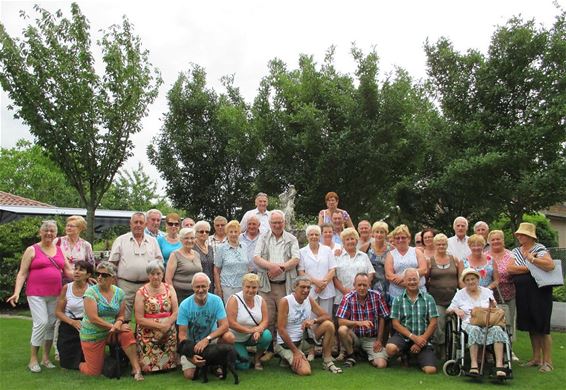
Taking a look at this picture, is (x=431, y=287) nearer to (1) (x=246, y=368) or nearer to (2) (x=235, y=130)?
(1) (x=246, y=368)

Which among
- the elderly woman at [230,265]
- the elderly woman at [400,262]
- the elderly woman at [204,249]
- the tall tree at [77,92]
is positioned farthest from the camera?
the tall tree at [77,92]

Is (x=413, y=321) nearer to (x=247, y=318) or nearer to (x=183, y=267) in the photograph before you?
(x=247, y=318)

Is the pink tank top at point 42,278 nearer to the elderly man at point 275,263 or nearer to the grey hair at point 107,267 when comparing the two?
the grey hair at point 107,267

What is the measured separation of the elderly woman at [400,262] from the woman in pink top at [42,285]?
402 centimetres

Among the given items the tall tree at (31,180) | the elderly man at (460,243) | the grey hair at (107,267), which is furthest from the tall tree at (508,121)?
the tall tree at (31,180)

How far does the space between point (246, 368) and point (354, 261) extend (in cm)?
191

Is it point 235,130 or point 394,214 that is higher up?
point 235,130

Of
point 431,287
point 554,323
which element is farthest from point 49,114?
point 554,323

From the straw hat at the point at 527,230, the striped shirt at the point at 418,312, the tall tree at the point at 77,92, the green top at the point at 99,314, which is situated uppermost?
the tall tree at the point at 77,92

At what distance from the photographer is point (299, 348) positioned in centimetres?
653

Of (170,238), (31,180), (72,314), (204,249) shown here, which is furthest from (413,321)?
(31,180)

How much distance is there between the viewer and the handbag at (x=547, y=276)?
6371 millimetres

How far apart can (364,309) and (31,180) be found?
44788 millimetres

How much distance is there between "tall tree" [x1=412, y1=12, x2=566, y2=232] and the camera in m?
12.8
